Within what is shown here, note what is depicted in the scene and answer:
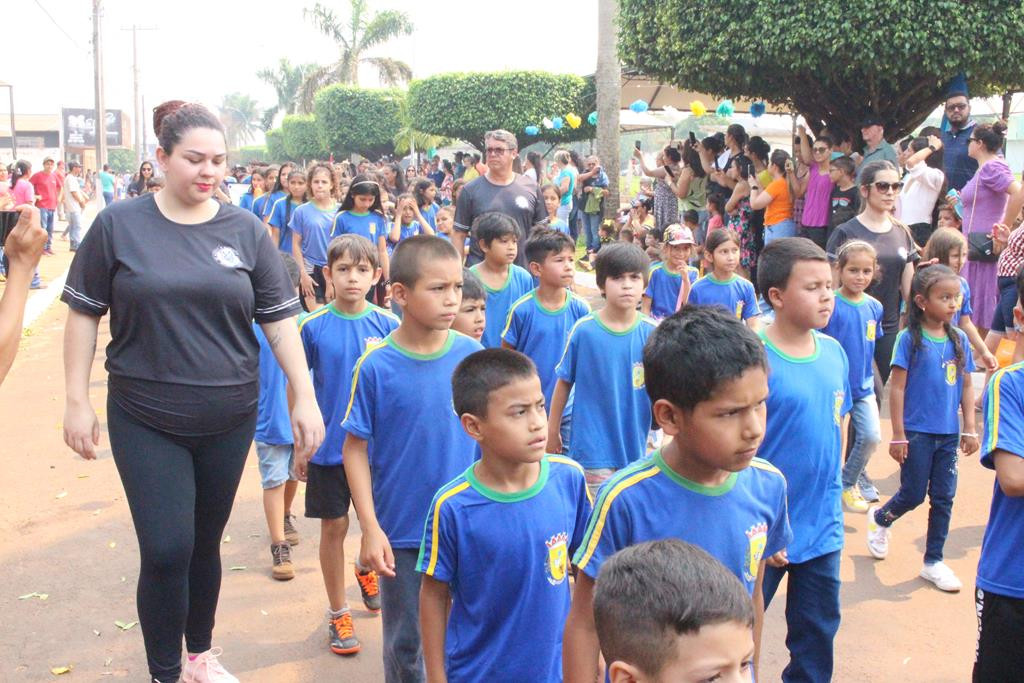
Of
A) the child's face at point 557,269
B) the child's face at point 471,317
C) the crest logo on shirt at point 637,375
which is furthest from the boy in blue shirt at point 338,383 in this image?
the crest logo on shirt at point 637,375

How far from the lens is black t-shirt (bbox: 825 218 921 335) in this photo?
22.4 feet

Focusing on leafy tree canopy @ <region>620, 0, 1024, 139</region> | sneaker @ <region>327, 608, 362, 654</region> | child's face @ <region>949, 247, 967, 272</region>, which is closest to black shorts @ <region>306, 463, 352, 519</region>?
sneaker @ <region>327, 608, 362, 654</region>

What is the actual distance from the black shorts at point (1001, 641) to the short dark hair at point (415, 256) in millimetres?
2111

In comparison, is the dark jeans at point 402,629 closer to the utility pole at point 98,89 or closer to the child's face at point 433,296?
the child's face at point 433,296

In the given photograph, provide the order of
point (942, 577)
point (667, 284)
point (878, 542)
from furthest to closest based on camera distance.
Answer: point (667, 284), point (878, 542), point (942, 577)

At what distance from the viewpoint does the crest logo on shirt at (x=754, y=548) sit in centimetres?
259

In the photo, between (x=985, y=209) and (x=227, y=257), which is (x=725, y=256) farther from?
(x=227, y=257)

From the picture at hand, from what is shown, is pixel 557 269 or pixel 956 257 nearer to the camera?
pixel 557 269

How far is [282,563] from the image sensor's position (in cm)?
521

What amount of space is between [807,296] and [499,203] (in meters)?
4.09

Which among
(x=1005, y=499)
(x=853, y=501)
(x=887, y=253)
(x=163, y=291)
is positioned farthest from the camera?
(x=887, y=253)

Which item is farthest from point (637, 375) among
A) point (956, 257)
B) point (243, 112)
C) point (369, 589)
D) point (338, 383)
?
point (243, 112)

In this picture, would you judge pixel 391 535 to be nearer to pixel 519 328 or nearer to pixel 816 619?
pixel 816 619

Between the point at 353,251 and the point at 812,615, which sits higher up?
the point at 353,251
